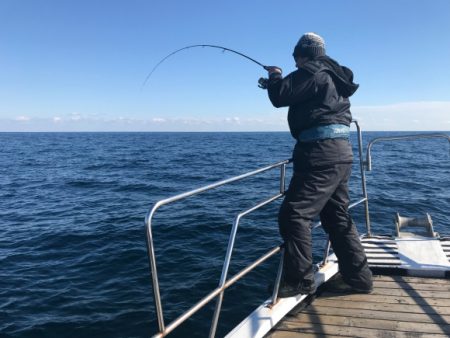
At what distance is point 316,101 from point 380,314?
1836mm

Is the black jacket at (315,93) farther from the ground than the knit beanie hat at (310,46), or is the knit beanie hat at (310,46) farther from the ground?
the knit beanie hat at (310,46)

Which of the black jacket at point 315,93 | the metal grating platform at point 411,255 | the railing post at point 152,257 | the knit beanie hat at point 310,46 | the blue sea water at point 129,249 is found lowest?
the blue sea water at point 129,249

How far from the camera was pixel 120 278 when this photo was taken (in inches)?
287

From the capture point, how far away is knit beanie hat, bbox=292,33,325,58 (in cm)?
283

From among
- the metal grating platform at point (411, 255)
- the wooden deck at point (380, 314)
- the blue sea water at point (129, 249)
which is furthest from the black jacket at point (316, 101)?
the blue sea water at point (129, 249)

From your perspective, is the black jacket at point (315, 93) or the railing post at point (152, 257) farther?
the black jacket at point (315, 93)

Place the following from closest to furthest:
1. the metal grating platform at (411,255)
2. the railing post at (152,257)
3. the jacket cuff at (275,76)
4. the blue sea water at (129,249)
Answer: the railing post at (152,257), the jacket cuff at (275,76), the metal grating platform at (411,255), the blue sea water at (129,249)

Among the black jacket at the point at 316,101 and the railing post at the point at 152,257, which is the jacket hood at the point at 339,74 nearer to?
the black jacket at the point at 316,101

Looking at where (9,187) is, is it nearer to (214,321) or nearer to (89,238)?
(89,238)

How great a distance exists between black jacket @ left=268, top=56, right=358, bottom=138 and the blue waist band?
0.03 m

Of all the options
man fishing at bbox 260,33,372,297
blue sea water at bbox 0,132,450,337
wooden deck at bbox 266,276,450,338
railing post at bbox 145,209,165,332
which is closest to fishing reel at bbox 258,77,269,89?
man fishing at bbox 260,33,372,297

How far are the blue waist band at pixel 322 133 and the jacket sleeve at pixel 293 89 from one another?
10.3 inches

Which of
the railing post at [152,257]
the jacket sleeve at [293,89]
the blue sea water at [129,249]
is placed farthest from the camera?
the blue sea water at [129,249]

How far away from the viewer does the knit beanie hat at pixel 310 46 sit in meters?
2.83
